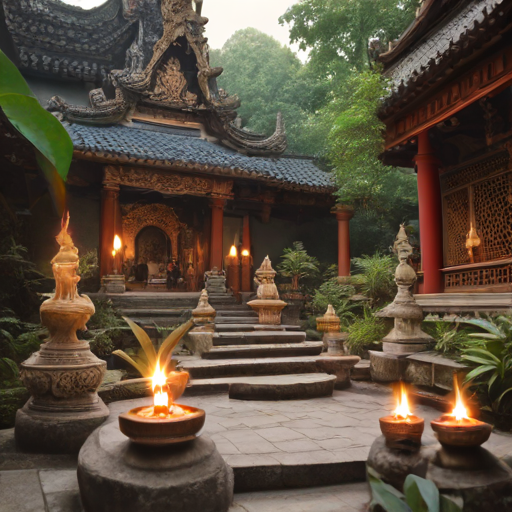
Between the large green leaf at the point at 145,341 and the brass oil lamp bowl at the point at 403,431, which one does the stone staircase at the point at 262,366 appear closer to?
the large green leaf at the point at 145,341

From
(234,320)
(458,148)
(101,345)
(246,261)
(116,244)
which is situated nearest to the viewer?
(101,345)

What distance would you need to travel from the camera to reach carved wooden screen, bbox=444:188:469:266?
9.46m

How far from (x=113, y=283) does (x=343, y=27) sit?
1396cm

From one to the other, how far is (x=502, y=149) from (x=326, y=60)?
13517 millimetres

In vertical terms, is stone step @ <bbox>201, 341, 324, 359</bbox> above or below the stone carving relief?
below

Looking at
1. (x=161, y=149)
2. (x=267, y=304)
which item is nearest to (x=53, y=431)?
(x=267, y=304)

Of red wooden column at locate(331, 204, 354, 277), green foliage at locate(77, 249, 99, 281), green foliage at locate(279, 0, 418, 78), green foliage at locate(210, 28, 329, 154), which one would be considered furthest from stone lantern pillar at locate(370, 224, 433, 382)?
green foliage at locate(210, 28, 329, 154)

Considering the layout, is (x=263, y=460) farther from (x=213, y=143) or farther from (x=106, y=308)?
(x=213, y=143)

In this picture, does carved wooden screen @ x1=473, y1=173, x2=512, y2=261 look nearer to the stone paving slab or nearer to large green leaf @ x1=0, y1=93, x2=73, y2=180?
the stone paving slab

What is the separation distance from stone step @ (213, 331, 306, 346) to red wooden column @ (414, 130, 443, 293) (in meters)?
2.86

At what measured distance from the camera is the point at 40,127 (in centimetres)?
84

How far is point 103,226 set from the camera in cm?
1187

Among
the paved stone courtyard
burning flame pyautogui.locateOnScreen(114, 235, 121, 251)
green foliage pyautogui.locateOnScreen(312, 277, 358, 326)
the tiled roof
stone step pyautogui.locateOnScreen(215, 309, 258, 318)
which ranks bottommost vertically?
the paved stone courtyard

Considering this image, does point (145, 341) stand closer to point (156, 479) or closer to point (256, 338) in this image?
point (156, 479)
